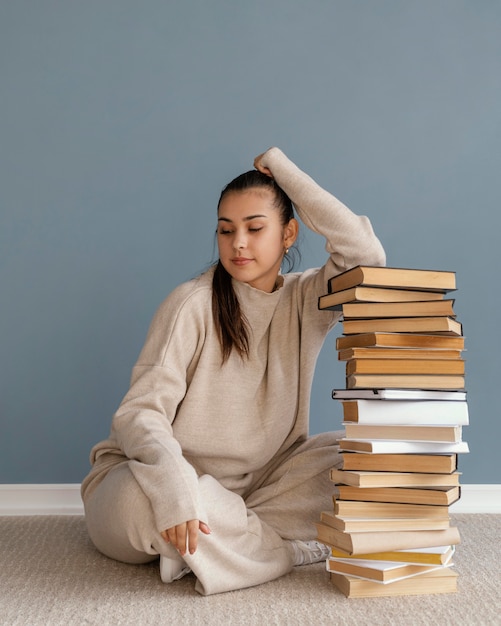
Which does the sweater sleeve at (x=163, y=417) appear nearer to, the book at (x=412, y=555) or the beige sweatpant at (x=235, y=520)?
the beige sweatpant at (x=235, y=520)

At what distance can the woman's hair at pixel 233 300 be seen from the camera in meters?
1.55

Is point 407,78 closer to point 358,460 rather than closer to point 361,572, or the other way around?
point 358,460

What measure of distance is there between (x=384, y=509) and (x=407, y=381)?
0.74ft

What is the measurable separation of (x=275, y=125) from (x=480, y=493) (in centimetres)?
115

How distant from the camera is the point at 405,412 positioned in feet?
4.35

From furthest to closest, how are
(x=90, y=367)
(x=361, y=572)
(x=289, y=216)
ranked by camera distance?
(x=90, y=367)
(x=289, y=216)
(x=361, y=572)

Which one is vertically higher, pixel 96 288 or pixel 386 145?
pixel 386 145

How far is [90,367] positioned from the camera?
2.04m

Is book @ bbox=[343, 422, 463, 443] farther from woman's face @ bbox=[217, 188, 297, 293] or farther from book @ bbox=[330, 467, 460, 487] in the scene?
woman's face @ bbox=[217, 188, 297, 293]

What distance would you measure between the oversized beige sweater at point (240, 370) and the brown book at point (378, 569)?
33 centimetres

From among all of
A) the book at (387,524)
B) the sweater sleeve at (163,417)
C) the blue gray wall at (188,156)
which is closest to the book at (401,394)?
the book at (387,524)

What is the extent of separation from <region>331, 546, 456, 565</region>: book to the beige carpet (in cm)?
6

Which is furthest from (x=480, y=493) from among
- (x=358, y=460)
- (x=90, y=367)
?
(x=90, y=367)

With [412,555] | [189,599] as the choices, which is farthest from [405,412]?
[189,599]
